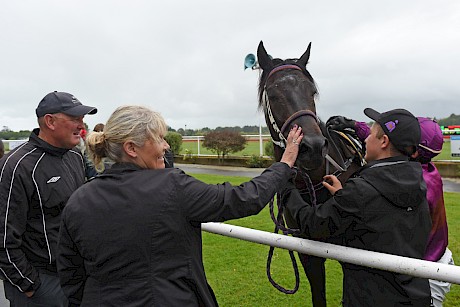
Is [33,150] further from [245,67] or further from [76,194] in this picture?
[245,67]

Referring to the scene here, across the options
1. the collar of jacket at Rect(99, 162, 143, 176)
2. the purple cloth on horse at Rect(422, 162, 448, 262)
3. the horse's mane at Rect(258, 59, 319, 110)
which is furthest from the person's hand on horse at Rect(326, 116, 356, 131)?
the collar of jacket at Rect(99, 162, 143, 176)

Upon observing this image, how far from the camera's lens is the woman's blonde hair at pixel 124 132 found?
1.71 metres

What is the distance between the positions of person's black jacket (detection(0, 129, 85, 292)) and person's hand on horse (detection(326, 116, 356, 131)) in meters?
2.06

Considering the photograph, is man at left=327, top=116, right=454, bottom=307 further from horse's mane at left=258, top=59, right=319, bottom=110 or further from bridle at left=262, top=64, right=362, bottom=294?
horse's mane at left=258, top=59, right=319, bottom=110

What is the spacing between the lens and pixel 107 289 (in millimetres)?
1665

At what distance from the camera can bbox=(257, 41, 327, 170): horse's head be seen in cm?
240

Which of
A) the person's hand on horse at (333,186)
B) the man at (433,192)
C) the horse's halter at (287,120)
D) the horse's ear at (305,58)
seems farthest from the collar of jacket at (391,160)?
the horse's ear at (305,58)

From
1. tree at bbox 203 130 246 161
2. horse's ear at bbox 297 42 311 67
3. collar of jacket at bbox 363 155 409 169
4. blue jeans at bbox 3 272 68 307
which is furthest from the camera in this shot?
tree at bbox 203 130 246 161

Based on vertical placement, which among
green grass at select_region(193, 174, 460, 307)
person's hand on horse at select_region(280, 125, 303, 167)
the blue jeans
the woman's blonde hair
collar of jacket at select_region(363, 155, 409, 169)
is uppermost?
the woman's blonde hair

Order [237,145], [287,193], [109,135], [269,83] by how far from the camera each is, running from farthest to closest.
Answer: [237,145] → [269,83] → [287,193] → [109,135]

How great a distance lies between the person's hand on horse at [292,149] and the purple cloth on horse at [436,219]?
36.0 inches

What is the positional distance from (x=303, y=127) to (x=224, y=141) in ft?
56.6

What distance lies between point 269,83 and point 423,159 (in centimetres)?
124

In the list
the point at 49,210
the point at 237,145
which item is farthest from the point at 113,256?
the point at 237,145
